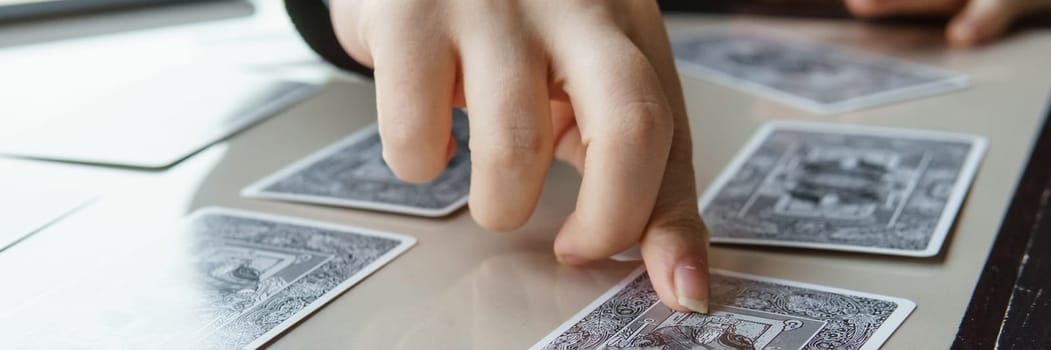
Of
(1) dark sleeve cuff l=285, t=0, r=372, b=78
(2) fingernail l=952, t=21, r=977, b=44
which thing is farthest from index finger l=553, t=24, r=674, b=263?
(2) fingernail l=952, t=21, r=977, b=44

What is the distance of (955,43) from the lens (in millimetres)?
1120

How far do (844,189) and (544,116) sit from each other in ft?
0.84

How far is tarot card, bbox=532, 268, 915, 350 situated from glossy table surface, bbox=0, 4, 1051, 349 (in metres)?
0.01

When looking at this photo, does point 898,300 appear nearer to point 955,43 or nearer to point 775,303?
point 775,303

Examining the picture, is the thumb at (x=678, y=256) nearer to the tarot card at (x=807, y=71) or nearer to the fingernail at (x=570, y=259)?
the fingernail at (x=570, y=259)

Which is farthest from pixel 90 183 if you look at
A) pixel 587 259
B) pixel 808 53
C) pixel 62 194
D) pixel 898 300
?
pixel 808 53

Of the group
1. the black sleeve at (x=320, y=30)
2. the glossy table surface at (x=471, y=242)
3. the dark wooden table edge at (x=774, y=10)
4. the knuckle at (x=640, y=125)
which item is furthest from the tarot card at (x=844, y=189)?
the dark wooden table edge at (x=774, y=10)

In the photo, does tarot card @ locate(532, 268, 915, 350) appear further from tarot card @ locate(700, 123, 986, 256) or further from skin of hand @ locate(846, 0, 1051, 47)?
skin of hand @ locate(846, 0, 1051, 47)

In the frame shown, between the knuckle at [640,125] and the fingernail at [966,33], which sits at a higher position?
the knuckle at [640,125]

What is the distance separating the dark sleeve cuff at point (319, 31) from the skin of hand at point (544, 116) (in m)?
0.17

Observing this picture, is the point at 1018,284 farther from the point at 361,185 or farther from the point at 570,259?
the point at 361,185

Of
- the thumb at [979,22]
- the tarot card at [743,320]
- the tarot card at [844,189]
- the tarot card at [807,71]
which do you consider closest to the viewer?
the tarot card at [743,320]

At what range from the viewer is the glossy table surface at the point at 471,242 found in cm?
55

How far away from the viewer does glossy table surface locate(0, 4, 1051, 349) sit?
1.81 ft
